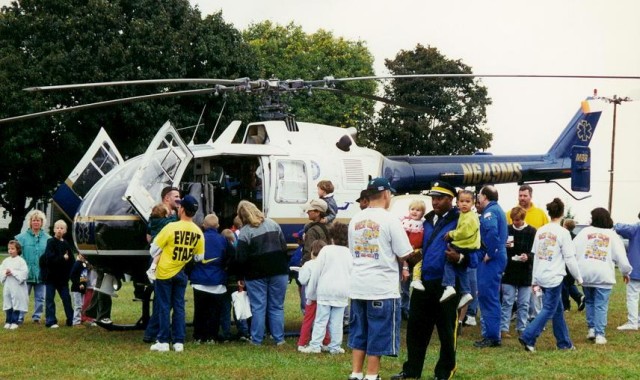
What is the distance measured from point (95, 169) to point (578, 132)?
11461 mm

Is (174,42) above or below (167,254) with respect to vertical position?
above

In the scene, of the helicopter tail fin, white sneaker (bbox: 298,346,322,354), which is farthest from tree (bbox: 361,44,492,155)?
white sneaker (bbox: 298,346,322,354)

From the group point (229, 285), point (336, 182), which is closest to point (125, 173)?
point (229, 285)

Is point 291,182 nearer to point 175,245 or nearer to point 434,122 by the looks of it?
point 175,245

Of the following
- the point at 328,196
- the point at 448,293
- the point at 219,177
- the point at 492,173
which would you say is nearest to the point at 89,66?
the point at 492,173

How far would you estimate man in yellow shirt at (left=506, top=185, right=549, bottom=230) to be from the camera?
1573 centimetres

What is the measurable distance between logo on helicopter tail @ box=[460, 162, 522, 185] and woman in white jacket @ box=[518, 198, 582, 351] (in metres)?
5.35

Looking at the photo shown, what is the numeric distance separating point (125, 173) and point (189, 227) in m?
2.34

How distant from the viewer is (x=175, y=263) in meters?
13.3

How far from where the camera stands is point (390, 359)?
1234cm

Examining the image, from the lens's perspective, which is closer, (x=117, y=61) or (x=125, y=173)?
(x=125, y=173)

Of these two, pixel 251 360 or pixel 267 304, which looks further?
pixel 267 304

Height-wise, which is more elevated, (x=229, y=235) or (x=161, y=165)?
(x=161, y=165)

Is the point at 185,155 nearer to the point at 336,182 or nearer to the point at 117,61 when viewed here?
the point at 336,182
